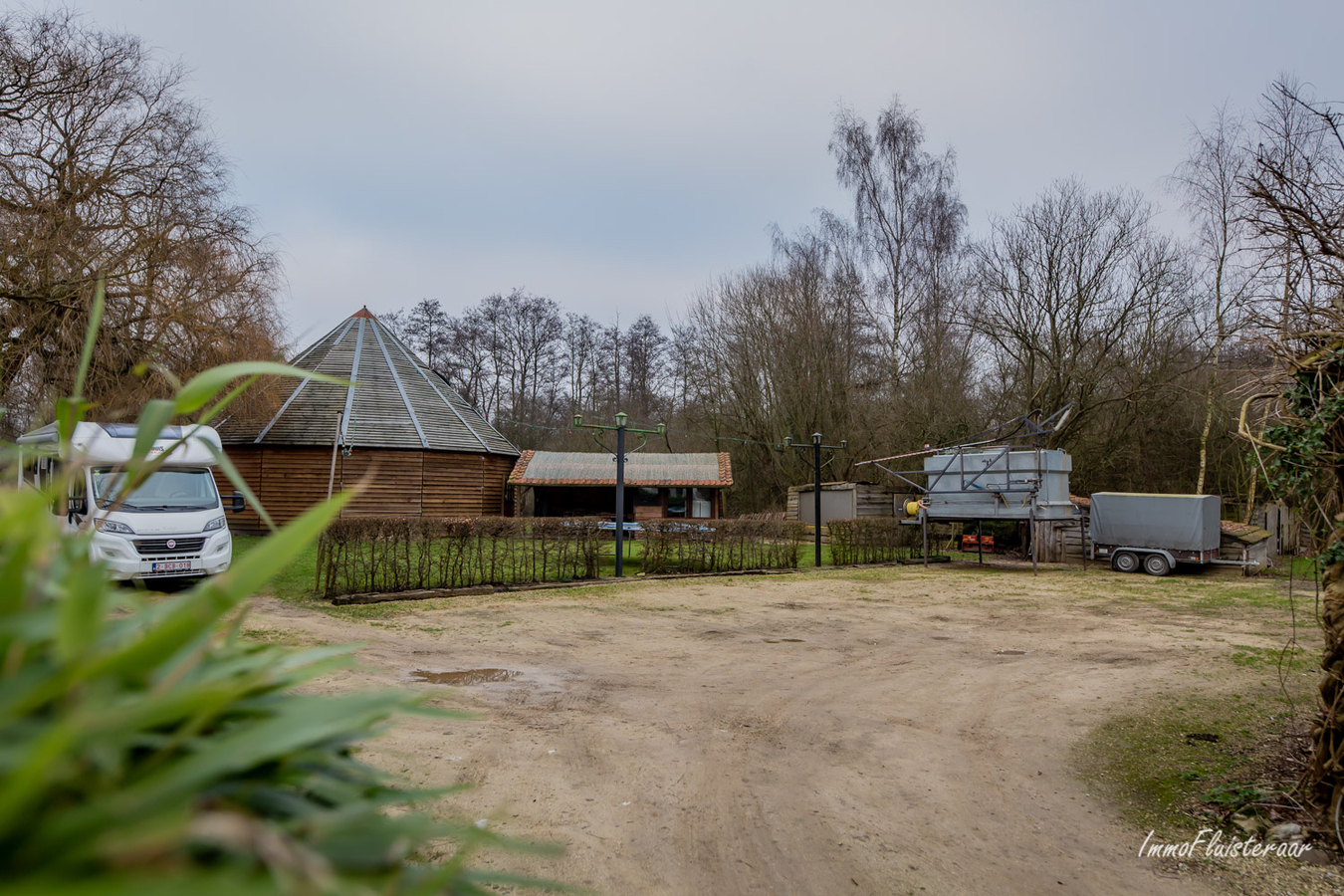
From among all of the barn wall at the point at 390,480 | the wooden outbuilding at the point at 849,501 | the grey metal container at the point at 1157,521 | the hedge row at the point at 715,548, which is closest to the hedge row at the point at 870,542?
the hedge row at the point at 715,548

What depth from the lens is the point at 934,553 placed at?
23.0 metres

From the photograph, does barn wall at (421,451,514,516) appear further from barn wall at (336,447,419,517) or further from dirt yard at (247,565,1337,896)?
dirt yard at (247,565,1337,896)

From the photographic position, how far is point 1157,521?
18.8 meters

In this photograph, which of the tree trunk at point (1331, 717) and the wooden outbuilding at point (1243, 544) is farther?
the wooden outbuilding at point (1243, 544)

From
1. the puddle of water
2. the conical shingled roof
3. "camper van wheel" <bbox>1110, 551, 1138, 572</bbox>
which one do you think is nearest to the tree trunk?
the puddle of water

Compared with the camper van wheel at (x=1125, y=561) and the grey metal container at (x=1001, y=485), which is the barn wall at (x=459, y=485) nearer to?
the grey metal container at (x=1001, y=485)

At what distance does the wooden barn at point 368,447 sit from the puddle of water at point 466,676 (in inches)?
694

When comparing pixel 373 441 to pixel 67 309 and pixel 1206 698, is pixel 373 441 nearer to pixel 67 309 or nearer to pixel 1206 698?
pixel 67 309

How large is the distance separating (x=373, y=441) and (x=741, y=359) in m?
15.7

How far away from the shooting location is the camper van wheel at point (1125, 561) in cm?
1927

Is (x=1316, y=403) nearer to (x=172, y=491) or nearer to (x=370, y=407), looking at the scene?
(x=172, y=491)

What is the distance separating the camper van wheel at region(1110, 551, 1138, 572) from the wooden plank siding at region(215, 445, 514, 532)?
20.5 metres

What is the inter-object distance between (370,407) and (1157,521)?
25.1 meters

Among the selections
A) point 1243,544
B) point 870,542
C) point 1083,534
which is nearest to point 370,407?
point 870,542
